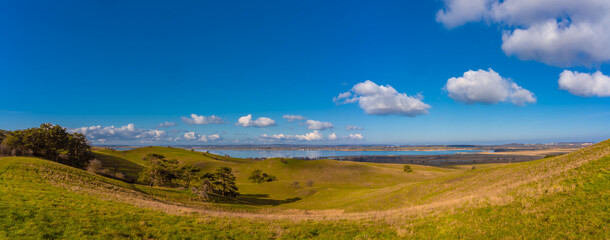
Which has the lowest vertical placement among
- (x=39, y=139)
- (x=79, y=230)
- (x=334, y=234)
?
(x=334, y=234)

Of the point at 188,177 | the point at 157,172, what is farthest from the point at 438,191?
the point at 157,172

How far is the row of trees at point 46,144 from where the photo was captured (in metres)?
55.0

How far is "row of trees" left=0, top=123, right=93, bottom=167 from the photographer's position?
54969mm

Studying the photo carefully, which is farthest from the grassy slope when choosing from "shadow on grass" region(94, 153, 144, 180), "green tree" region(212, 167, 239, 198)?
"green tree" region(212, 167, 239, 198)

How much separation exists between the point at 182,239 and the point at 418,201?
31.7m

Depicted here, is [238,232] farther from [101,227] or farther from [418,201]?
[418,201]

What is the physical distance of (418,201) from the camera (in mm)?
34812

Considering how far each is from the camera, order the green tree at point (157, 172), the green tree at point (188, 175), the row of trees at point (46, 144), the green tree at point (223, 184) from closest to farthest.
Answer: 1. the row of trees at point (46, 144)
2. the green tree at point (157, 172)
3. the green tree at point (223, 184)
4. the green tree at point (188, 175)

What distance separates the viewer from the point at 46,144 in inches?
2329

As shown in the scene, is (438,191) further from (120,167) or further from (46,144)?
(120,167)

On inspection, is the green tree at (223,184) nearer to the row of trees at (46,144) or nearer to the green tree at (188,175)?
the green tree at (188,175)

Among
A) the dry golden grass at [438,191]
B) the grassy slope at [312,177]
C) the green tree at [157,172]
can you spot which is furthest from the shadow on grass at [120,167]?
the dry golden grass at [438,191]

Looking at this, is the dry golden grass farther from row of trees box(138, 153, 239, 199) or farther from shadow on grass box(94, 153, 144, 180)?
shadow on grass box(94, 153, 144, 180)

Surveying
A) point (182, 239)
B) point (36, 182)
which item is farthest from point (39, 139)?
point (182, 239)
